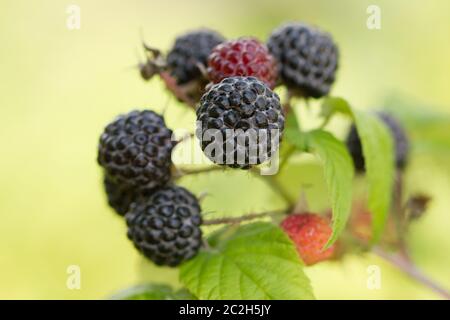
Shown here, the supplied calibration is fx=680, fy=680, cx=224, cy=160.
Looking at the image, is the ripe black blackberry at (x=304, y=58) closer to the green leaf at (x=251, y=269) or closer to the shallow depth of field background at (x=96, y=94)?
the green leaf at (x=251, y=269)

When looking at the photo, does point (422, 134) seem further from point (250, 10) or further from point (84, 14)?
point (84, 14)

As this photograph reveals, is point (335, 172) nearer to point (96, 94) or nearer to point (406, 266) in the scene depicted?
point (406, 266)

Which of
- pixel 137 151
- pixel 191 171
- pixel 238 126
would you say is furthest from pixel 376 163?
pixel 137 151

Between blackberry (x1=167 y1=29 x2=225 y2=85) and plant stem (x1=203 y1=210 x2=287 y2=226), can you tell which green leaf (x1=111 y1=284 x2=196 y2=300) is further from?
blackberry (x1=167 y1=29 x2=225 y2=85)

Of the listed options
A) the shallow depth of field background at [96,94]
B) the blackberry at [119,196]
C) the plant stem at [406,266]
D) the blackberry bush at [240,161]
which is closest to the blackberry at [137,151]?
the blackberry bush at [240,161]

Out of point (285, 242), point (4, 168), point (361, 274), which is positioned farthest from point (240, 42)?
point (4, 168)
